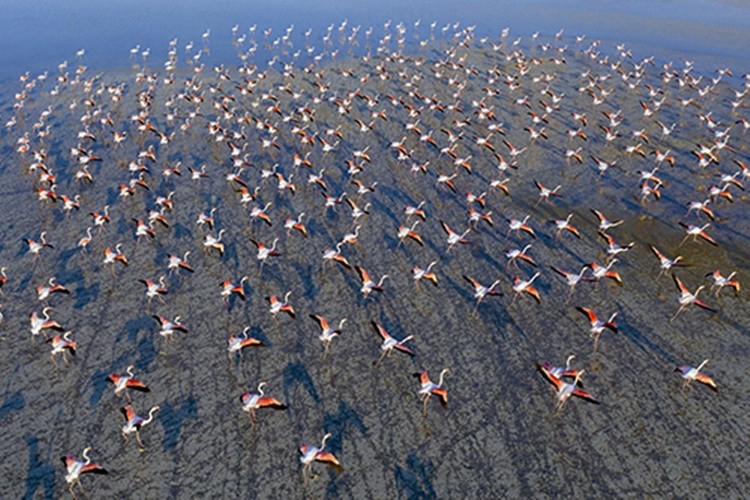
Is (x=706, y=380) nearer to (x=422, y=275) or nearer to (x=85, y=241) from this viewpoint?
(x=422, y=275)

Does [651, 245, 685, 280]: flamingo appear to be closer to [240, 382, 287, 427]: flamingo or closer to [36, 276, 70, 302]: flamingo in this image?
[240, 382, 287, 427]: flamingo

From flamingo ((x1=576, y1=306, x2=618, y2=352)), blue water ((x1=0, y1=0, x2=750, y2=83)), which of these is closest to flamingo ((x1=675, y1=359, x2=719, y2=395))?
flamingo ((x1=576, y1=306, x2=618, y2=352))

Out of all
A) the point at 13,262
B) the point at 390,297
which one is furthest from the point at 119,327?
the point at 390,297

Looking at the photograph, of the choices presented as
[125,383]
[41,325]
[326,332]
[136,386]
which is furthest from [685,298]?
[41,325]

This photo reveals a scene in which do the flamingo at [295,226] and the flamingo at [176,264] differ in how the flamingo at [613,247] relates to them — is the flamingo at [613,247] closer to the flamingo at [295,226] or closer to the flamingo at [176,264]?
the flamingo at [295,226]

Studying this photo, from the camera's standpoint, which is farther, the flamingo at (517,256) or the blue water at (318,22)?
the blue water at (318,22)

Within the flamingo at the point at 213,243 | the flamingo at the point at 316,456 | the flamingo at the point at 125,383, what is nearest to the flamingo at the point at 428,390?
the flamingo at the point at 316,456

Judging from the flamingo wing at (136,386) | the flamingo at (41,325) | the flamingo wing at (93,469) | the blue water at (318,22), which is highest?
the flamingo at (41,325)
